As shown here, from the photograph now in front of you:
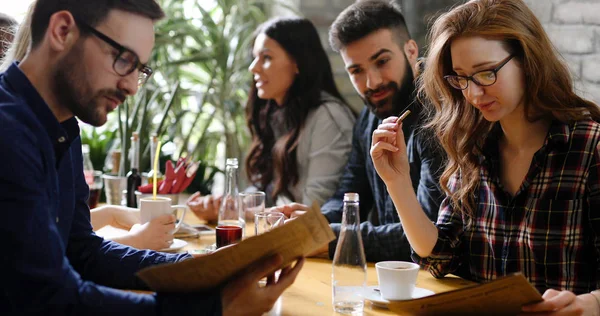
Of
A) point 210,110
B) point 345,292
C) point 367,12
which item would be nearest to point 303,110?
point 367,12

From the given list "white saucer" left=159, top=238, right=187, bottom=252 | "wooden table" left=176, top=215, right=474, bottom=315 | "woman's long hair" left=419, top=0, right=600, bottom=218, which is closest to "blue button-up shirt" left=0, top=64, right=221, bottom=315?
"wooden table" left=176, top=215, right=474, bottom=315

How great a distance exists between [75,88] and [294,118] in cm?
203

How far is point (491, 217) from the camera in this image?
1.80 m

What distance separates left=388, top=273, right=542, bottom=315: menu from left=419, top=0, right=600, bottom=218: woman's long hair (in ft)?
1.96

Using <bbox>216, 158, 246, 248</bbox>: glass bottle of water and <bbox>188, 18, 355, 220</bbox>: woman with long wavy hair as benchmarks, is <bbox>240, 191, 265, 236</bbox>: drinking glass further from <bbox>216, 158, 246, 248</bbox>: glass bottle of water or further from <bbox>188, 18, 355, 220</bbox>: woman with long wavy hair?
<bbox>188, 18, 355, 220</bbox>: woman with long wavy hair

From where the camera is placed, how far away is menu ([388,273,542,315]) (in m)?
1.16

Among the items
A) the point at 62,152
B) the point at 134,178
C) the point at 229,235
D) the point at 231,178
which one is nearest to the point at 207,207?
the point at 134,178

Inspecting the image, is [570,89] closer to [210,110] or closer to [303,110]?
[303,110]

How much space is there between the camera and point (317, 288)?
64.3 inches

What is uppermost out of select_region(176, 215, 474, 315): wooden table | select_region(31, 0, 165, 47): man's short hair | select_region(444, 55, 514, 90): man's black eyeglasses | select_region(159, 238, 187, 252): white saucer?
select_region(31, 0, 165, 47): man's short hair

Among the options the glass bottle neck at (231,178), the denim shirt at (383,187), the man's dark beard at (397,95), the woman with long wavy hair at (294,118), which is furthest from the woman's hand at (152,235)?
the woman with long wavy hair at (294,118)

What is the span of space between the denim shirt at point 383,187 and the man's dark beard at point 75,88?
869 mm

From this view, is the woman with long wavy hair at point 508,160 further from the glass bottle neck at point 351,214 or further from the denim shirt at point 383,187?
the glass bottle neck at point 351,214

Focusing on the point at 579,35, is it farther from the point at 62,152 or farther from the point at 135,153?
the point at 62,152
